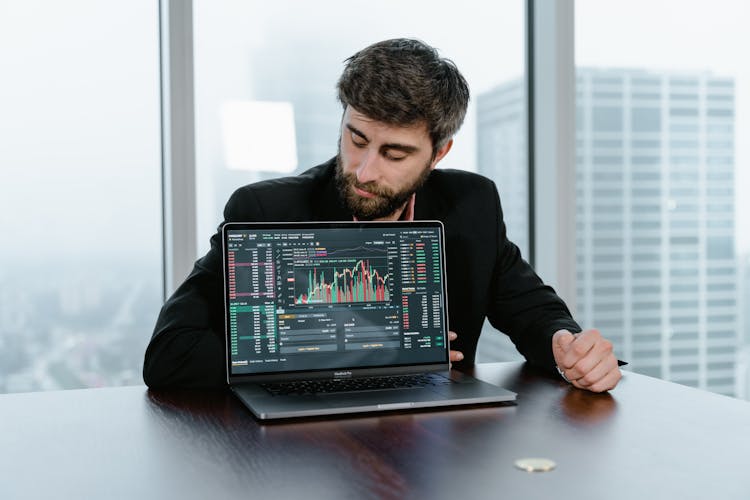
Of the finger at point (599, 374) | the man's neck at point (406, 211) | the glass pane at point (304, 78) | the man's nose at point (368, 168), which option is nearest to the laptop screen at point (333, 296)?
the finger at point (599, 374)

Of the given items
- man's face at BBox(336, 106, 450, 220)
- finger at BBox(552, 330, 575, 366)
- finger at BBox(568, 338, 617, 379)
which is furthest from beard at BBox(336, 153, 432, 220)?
finger at BBox(568, 338, 617, 379)

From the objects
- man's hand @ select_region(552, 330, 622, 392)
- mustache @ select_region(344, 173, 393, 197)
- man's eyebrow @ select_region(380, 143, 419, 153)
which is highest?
man's eyebrow @ select_region(380, 143, 419, 153)

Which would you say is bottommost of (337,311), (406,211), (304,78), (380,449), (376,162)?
(380,449)

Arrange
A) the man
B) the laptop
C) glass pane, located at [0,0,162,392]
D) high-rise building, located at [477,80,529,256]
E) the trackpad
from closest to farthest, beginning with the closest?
the trackpad
the laptop
the man
glass pane, located at [0,0,162,392]
high-rise building, located at [477,80,529,256]

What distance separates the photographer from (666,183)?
2959mm

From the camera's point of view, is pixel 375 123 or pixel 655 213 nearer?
pixel 375 123

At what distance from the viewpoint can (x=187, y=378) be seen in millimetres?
1295

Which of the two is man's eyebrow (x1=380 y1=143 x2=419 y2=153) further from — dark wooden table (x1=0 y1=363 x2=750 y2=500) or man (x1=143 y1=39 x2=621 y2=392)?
dark wooden table (x1=0 y1=363 x2=750 y2=500)

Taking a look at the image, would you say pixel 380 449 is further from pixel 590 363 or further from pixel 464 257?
pixel 464 257

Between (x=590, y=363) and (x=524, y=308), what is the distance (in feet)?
1.37

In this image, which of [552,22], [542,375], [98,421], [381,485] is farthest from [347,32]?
[381,485]

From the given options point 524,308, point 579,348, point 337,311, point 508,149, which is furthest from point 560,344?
point 508,149

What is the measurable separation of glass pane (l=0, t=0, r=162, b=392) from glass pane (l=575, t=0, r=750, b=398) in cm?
155

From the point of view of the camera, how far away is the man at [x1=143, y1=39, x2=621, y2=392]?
1624 millimetres
